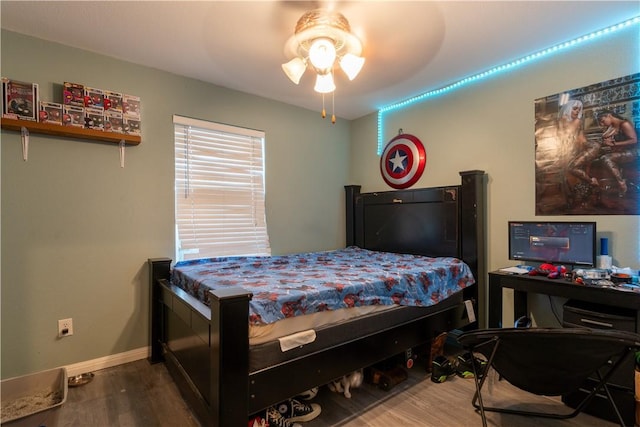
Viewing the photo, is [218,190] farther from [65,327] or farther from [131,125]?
[65,327]

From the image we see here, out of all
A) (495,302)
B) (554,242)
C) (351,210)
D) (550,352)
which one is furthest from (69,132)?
(554,242)

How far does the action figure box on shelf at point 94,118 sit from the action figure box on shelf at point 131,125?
15cm

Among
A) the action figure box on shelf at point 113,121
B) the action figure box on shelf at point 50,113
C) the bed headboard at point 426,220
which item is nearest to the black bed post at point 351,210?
the bed headboard at point 426,220

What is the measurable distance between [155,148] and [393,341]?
2.42 metres

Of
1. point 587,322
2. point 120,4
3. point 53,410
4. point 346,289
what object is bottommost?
point 53,410

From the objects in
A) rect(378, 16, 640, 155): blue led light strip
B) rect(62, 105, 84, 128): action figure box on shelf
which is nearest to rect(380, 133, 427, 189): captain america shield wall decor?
rect(378, 16, 640, 155): blue led light strip

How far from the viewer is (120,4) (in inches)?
72.3

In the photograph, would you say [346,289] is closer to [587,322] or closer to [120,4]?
[587,322]

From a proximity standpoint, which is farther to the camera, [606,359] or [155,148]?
[155,148]

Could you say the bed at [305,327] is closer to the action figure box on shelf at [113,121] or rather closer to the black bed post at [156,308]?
the black bed post at [156,308]

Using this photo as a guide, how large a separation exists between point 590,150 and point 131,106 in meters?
3.47

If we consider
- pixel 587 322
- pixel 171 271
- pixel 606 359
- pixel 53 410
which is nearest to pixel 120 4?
pixel 171 271

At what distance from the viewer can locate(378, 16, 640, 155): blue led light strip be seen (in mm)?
2123

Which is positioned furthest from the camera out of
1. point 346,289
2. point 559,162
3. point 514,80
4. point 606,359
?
point 514,80
